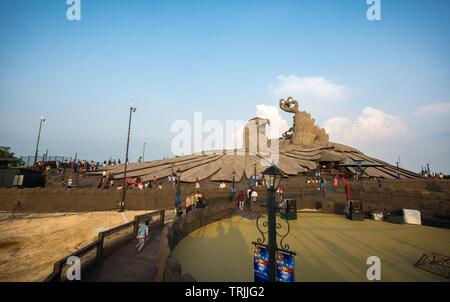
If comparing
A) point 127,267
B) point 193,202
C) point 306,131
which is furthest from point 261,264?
point 306,131

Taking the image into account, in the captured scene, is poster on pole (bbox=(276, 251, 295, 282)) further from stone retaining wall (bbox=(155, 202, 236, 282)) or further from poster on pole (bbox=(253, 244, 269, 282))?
stone retaining wall (bbox=(155, 202, 236, 282))

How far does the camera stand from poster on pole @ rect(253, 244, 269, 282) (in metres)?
4.93

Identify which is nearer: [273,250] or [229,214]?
[273,250]

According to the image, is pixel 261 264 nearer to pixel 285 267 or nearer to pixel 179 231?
pixel 285 267

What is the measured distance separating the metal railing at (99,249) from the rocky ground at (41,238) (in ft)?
8.77

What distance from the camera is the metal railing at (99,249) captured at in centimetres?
524

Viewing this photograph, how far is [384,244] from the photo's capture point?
9.51 m

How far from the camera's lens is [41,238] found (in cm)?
1277

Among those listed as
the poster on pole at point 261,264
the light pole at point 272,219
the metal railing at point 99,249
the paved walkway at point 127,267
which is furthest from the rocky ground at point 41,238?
the light pole at point 272,219

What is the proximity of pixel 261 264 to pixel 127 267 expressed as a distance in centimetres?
460

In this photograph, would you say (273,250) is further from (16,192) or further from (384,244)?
(16,192)

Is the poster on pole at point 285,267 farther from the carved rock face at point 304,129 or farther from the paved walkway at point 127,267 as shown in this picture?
the carved rock face at point 304,129
